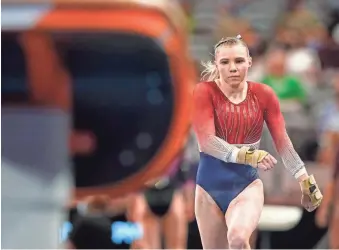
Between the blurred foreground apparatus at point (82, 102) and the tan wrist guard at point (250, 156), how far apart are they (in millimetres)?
312

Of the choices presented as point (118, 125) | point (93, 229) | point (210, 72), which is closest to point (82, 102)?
point (118, 125)

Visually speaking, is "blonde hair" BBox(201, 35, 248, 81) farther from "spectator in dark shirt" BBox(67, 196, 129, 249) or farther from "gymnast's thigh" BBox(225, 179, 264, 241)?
"spectator in dark shirt" BBox(67, 196, 129, 249)

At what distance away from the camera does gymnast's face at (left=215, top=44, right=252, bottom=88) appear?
0.52 m

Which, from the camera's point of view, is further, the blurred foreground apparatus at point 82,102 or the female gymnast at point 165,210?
the blurred foreground apparatus at point 82,102

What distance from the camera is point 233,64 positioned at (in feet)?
1.70

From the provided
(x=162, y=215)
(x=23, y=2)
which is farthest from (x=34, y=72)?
(x=162, y=215)

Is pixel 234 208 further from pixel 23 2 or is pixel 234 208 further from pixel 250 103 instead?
pixel 23 2

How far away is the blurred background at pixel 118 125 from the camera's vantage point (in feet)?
2.60

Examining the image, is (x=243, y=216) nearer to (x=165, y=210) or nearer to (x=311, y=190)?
(x=311, y=190)

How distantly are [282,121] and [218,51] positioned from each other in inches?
3.8

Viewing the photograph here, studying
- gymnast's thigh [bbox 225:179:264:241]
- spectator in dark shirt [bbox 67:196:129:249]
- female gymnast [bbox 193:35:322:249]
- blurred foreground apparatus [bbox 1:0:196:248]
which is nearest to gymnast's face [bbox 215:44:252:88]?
female gymnast [bbox 193:35:322:249]

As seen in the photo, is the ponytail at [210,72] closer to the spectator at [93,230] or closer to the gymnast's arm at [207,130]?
the gymnast's arm at [207,130]

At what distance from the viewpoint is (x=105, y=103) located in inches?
43.5

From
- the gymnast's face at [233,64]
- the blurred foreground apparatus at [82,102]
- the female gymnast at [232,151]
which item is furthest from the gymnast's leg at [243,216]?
the blurred foreground apparatus at [82,102]
